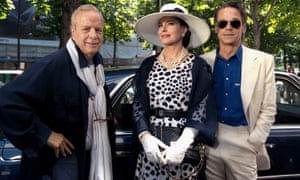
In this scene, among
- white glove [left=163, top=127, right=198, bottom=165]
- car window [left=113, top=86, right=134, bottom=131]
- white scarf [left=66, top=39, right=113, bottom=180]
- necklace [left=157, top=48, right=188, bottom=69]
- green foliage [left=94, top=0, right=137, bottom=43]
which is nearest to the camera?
white glove [left=163, top=127, right=198, bottom=165]

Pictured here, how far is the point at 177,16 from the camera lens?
2709 mm

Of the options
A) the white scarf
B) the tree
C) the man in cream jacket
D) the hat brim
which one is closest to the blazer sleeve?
the white scarf

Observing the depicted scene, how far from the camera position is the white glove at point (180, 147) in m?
2.47

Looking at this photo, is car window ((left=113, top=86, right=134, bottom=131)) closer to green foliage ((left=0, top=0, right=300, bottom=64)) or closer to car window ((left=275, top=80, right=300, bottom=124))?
car window ((left=275, top=80, right=300, bottom=124))

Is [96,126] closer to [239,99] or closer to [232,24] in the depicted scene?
[239,99]

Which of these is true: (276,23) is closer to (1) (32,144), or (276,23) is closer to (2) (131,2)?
(2) (131,2)

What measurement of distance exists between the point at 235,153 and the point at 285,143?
104 centimetres

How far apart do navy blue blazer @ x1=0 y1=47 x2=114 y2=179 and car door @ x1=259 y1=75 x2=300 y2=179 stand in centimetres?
183

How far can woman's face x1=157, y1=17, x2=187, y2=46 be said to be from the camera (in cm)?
268

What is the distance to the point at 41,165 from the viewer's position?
8.14ft

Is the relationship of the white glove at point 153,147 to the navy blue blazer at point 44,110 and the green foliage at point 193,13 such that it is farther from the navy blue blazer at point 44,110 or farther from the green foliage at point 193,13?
the green foliage at point 193,13

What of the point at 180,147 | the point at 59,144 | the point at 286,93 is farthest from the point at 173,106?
the point at 286,93

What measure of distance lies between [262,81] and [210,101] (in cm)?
43

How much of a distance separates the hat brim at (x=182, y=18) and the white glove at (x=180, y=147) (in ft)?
2.18
